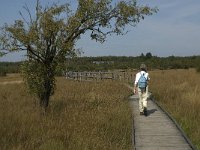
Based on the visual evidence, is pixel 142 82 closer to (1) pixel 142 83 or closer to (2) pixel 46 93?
(1) pixel 142 83

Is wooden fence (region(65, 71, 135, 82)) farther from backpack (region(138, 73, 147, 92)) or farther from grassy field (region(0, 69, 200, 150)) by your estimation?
backpack (region(138, 73, 147, 92))

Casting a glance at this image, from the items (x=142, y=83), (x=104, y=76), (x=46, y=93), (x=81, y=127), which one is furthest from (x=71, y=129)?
(x=104, y=76)

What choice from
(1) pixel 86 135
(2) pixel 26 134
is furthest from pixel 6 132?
(1) pixel 86 135

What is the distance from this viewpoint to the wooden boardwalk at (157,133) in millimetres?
10672

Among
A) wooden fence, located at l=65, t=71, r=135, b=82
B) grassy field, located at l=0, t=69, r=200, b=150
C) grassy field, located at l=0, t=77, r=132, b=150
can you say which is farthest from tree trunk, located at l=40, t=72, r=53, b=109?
wooden fence, located at l=65, t=71, r=135, b=82

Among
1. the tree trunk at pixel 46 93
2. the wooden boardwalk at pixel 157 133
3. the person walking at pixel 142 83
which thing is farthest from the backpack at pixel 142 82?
the tree trunk at pixel 46 93

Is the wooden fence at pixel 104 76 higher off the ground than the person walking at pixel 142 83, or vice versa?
the person walking at pixel 142 83

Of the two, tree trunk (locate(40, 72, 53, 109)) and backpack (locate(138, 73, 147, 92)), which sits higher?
backpack (locate(138, 73, 147, 92))

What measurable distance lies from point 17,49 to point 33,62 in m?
1.03

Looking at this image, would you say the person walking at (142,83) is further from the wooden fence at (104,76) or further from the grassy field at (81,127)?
the wooden fence at (104,76)

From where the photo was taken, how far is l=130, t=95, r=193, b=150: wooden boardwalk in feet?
35.0

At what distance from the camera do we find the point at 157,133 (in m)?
12.1

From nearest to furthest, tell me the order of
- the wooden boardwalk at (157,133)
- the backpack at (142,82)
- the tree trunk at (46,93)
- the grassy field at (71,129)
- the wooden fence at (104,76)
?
the wooden boardwalk at (157,133), the grassy field at (71,129), the backpack at (142,82), the tree trunk at (46,93), the wooden fence at (104,76)

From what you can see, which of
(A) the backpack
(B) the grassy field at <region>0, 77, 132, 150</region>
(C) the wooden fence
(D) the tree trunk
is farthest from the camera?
(C) the wooden fence
